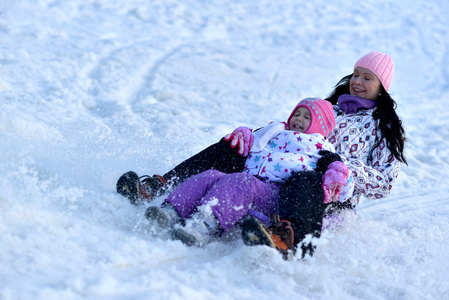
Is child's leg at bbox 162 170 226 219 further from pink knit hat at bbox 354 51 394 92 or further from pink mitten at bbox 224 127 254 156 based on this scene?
pink knit hat at bbox 354 51 394 92

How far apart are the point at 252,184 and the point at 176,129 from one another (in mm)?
2087

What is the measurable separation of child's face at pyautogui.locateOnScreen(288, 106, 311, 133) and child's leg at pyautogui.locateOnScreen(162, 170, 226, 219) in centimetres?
71

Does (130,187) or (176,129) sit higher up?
(176,129)

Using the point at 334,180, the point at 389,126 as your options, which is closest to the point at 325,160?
the point at 334,180

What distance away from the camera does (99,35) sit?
7.28m

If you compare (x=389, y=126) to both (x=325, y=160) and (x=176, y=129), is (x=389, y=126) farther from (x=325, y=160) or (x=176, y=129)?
(x=176, y=129)

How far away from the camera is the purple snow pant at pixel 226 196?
2453 mm

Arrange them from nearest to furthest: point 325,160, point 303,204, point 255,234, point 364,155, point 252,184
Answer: point 255,234, point 303,204, point 252,184, point 325,160, point 364,155

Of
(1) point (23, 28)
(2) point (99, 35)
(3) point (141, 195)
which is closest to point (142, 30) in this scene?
(2) point (99, 35)

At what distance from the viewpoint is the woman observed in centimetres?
243

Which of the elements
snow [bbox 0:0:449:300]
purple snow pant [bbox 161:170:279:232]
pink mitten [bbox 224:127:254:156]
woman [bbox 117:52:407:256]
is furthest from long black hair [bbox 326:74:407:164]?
purple snow pant [bbox 161:170:279:232]

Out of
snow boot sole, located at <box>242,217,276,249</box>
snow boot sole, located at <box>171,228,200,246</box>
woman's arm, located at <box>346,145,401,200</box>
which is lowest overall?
snow boot sole, located at <box>171,228,200,246</box>

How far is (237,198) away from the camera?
2490 mm

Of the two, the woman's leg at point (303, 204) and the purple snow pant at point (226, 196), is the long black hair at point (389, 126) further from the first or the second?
the purple snow pant at point (226, 196)
